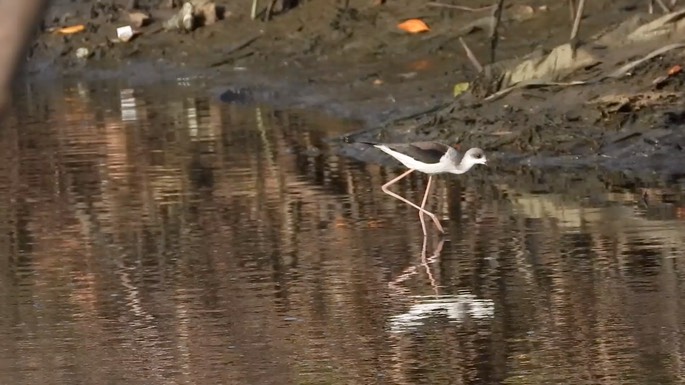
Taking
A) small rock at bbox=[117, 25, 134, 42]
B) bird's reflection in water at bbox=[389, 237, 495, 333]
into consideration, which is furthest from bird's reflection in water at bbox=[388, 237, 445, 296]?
small rock at bbox=[117, 25, 134, 42]

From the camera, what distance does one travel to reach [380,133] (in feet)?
48.4

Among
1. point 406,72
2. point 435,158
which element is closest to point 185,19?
point 406,72

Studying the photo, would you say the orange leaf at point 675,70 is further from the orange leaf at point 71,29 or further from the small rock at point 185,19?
the orange leaf at point 71,29

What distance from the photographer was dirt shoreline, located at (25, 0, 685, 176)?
13172 millimetres

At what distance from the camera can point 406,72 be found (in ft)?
63.0

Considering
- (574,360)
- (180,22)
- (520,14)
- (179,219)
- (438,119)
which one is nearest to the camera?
(574,360)

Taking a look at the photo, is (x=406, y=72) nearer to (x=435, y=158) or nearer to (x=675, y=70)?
(x=675, y=70)

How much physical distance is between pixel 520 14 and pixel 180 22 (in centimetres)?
626

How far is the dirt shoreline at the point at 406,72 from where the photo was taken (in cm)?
1317

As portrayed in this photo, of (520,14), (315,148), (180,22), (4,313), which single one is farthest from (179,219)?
(180,22)

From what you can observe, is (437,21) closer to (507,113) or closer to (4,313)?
(507,113)

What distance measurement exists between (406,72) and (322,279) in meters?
11.0

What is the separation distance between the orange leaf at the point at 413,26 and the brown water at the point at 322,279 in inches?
288

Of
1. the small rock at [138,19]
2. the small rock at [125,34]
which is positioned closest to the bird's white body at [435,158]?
the small rock at [125,34]
